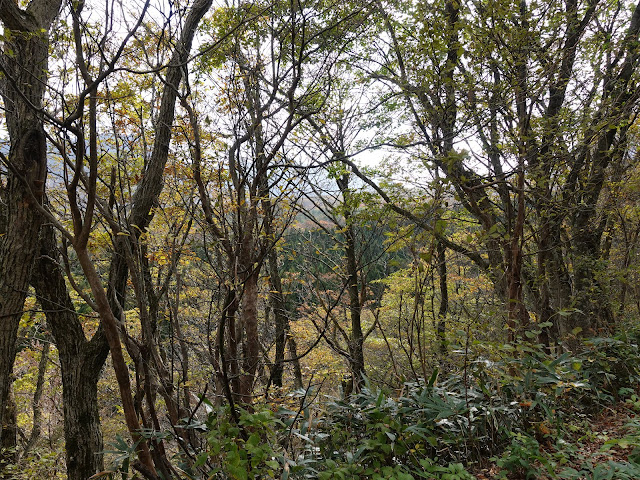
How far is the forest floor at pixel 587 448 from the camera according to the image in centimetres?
219

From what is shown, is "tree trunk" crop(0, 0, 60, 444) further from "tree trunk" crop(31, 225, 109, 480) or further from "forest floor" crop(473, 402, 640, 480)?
"forest floor" crop(473, 402, 640, 480)

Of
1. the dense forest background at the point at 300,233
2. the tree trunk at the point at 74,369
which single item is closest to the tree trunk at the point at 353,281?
the dense forest background at the point at 300,233

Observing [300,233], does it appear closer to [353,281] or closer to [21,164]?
[353,281]

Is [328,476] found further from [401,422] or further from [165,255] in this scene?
[165,255]

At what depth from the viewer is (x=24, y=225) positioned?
11.7 feet

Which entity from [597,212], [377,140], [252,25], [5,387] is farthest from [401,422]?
[377,140]

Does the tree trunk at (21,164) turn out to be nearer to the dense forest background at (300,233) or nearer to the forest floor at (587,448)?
the dense forest background at (300,233)

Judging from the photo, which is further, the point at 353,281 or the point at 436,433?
the point at 353,281

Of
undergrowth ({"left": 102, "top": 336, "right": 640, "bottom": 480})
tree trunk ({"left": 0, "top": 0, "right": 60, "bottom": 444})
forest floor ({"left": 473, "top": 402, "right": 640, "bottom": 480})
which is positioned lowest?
forest floor ({"left": 473, "top": 402, "right": 640, "bottom": 480})

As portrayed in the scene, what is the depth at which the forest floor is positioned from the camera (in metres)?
2.19

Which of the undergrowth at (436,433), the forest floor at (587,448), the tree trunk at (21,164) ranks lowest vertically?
the forest floor at (587,448)

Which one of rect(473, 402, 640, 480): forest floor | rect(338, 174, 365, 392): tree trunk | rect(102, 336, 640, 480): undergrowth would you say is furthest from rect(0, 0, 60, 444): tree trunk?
rect(338, 174, 365, 392): tree trunk

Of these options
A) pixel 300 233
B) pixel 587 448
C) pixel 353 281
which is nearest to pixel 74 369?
pixel 300 233

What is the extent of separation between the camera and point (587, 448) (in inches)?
105
